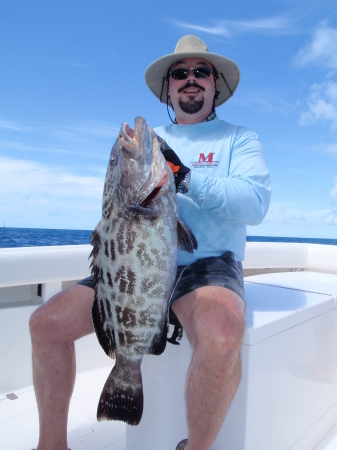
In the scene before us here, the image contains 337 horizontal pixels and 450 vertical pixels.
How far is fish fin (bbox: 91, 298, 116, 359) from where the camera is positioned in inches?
84.7

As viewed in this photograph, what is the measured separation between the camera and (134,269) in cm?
206

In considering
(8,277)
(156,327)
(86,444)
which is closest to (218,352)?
(156,327)

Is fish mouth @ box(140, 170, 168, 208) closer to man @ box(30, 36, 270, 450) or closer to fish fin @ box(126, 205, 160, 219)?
fish fin @ box(126, 205, 160, 219)

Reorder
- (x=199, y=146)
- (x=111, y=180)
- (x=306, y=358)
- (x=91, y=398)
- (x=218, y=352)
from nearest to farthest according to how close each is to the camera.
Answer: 1. (x=218, y=352)
2. (x=111, y=180)
3. (x=306, y=358)
4. (x=199, y=146)
5. (x=91, y=398)

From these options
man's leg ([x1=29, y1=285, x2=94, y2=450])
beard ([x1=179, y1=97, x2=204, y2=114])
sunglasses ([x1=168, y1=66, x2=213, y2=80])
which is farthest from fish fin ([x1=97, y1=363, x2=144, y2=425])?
sunglasses ([x1=168, y1=66, x2=213, y2=80])

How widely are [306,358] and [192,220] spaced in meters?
1.19

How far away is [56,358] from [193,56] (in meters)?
2.42

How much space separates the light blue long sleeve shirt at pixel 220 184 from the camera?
231 centimetres

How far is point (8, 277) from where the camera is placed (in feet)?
11.1

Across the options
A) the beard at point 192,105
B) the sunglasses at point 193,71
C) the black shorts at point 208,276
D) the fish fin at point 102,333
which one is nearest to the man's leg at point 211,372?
the black shorts at point 208,276

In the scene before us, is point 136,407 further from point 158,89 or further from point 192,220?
point 158,89

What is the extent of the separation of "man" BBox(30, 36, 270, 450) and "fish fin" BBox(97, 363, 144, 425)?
289 millimetres

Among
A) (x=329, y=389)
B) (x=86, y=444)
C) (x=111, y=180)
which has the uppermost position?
(x=111, y=180)

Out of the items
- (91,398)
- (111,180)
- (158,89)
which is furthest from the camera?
(158,89)
